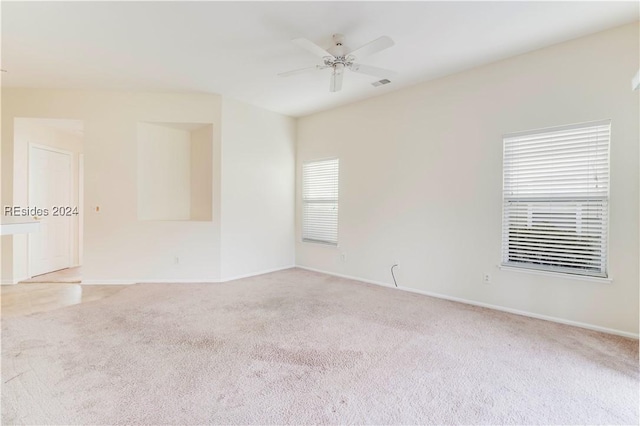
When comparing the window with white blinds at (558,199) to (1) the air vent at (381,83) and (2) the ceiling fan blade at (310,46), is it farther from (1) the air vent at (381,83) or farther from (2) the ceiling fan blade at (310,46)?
(2) the ceiling fan blade at (310,46)

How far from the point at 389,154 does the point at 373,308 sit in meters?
2.18

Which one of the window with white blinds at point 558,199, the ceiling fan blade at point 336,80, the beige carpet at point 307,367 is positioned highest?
the ceiling fan blade at point 336,80

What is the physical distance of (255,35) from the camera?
2861 millimetres

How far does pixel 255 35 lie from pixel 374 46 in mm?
1163

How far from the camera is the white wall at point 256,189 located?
465 cm

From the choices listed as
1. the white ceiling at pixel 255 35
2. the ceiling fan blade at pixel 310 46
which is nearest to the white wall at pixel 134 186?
the white ceiling at pixel 255 35

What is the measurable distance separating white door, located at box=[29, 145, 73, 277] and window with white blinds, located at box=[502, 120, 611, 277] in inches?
261

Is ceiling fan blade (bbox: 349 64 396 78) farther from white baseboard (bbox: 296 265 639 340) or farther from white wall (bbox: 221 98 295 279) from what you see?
white baseboard (bbox: 296 265 639 340)

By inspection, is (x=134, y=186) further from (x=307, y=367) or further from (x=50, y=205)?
(x=307, y=367)

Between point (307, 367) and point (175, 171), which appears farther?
point (175, 171)

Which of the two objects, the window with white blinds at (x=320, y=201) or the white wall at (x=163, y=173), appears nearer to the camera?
the white wall at (x=163, y=173)

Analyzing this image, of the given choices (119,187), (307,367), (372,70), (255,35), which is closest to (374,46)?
(372,70)

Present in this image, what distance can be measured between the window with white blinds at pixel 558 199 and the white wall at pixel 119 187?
390cm

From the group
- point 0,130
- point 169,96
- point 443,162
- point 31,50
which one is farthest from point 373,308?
point 0,130
